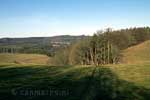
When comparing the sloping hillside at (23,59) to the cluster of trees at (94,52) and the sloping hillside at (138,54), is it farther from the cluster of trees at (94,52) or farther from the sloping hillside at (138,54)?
the sloping hillside at (138,54)

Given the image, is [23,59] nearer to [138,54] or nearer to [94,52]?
[94,52]

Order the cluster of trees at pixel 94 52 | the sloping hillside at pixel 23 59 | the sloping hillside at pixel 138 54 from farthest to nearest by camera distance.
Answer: the sloping hillside at pixel 23 59 < the sloping hillside at pixel 138 54 < the cluster of trees at pixel 94 52

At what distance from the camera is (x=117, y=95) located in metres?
13.4

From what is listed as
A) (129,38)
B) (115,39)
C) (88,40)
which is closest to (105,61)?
(88,40)

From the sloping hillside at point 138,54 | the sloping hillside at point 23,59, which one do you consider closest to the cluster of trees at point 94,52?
the sloping hillside at point 138,54

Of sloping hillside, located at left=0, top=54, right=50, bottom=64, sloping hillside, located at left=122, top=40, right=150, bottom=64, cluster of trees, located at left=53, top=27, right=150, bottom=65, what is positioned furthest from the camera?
sloping hillside, located at left=0, top=54, right=50, bottom=64

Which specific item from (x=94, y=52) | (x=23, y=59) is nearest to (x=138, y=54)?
(x=94, y=52)

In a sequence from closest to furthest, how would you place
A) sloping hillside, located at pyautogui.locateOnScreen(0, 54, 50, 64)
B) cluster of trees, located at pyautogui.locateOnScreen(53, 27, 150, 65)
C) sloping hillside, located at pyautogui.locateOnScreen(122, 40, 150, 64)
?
cluster of trees, located at pyautogui.locateOnScreen(53, 27, 150, 65)
sloping hillside, located at pyautogui.locateOnScreen(122, 40, 150, 64)
sloping hillside, located at pyautogui.locateOnScreen(0, 54, 50, 64)

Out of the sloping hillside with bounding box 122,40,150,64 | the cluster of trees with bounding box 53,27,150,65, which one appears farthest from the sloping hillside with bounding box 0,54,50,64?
the sloping hillside with bounding box 122,40,150,64

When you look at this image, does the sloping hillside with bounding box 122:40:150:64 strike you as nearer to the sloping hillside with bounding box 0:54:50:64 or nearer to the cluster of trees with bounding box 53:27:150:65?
the cluster of trees with bounding box 53:27:150:65

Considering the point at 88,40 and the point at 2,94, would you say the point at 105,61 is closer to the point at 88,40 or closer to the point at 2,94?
the point at 88,40

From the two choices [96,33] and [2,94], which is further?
[96,33]

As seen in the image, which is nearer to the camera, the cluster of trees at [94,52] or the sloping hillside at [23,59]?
the cluster of trees at [94,52]

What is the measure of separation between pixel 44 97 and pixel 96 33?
69.4 m
